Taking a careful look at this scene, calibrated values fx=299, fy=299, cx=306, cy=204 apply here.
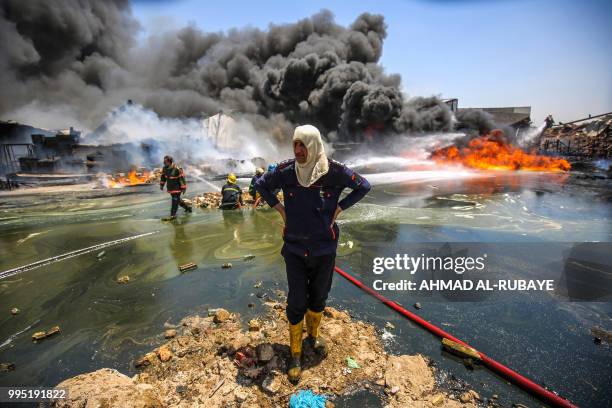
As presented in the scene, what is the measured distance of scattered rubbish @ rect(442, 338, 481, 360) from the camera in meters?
2.63

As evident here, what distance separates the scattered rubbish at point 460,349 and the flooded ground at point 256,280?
88 millimetres

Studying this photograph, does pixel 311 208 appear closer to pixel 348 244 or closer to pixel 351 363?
pixel 351 363

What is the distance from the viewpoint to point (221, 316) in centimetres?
329

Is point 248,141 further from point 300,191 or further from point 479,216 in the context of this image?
point 300,191

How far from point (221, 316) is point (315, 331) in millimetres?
1136

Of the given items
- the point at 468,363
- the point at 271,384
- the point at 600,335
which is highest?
the point at 271,384

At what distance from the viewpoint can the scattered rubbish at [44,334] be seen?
308cm

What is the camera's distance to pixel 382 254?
525cm

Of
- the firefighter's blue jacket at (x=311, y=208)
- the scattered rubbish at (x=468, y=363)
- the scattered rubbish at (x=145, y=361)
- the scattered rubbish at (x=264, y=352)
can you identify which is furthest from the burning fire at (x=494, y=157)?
the scattered rubbish at (x=145, y=361)

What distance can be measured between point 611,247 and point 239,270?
656cm

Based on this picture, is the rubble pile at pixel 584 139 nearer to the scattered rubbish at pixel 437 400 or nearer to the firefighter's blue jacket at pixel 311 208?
the scattered rubbish at pixel 437 400

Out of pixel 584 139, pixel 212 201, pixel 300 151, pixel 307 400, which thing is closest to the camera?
pixel 307 400

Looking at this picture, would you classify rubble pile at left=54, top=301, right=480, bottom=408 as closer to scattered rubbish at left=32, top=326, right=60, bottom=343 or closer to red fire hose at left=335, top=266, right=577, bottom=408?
red fire hose at left=335, top=266, right=577, bottom=408

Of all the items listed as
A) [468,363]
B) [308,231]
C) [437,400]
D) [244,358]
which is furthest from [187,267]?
[468,363]
